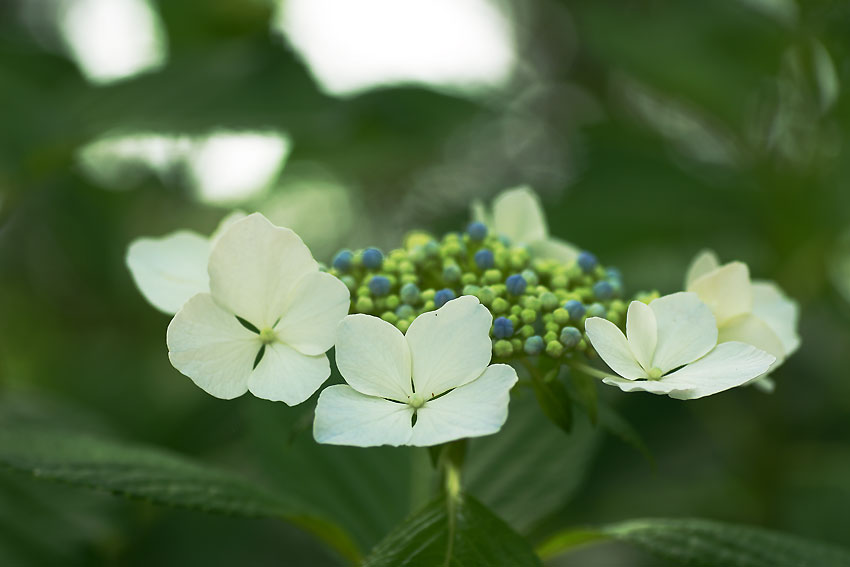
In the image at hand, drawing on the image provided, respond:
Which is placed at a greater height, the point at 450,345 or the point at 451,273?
the point at 451,273

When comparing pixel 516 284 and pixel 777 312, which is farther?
pixel 777 312

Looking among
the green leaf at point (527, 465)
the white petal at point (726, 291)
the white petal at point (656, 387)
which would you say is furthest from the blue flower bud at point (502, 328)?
the green leaf at point (527, 465)

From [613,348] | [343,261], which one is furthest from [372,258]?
[613,348]


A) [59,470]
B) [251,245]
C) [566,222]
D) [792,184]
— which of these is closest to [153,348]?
[566,222]

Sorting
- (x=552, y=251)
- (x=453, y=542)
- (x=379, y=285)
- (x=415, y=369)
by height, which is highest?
(x=552, y=251)

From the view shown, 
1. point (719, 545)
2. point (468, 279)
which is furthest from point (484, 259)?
point (719, 545)

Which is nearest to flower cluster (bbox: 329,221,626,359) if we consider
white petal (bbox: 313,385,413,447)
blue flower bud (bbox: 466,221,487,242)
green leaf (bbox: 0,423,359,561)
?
blue flower bud (bbox: 466,221,487,242)

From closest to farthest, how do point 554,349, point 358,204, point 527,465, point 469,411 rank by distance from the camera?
point 469,411 → point 554,349 → point 527,465 → point 358,204

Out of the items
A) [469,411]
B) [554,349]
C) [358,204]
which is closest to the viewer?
[469,411]

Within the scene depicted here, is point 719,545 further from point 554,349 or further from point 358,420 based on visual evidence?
point 358,420
